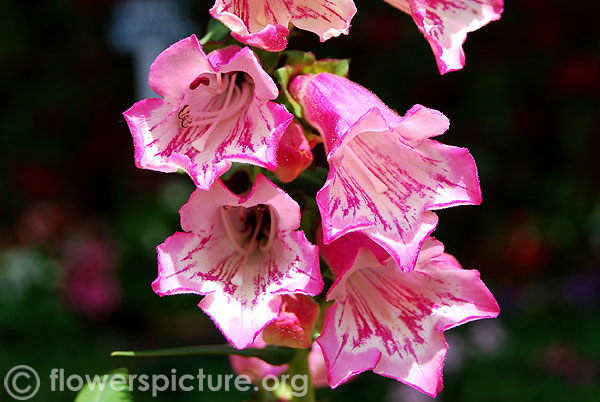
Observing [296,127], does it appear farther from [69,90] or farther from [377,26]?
[69,90]

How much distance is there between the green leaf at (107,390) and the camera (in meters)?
0.70

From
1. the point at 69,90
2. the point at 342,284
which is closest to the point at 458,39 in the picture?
the point at 342,284

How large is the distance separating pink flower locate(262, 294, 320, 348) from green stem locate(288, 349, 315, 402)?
100 mm

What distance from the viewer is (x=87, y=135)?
12.1ft

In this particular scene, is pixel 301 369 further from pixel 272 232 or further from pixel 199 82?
pixel 199 82

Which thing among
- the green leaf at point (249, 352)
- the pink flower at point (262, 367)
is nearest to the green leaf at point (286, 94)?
the green leaf at point (249, 352)

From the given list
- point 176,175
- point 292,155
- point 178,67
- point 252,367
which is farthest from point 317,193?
point 176,175

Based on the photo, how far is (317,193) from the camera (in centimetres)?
63

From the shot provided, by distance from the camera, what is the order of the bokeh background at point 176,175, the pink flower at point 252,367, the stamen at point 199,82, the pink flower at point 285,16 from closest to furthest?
the pink flower at point 285,16 → the stamen at point 199,82 → the pink flower at point 252,367 → the bokeh background at point 176,175

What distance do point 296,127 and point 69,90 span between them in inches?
130

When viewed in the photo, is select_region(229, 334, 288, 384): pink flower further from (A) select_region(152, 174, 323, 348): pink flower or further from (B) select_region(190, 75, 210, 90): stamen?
(B) select_region(190, 75, 210, 90): stamen

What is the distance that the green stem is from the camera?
798 mm

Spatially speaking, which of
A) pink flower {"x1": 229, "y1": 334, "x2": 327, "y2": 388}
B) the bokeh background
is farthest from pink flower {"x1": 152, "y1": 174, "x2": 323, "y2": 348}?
the bokeh background

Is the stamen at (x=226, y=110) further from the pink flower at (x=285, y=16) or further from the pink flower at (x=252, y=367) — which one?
the pink flower at (x=252, y=367)
